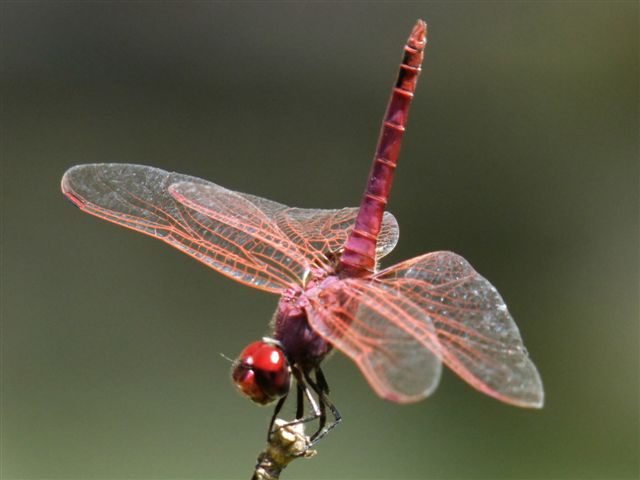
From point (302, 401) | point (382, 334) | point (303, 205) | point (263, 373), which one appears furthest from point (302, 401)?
point (303, 205)

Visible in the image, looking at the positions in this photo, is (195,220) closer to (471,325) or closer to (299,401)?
(299,401)

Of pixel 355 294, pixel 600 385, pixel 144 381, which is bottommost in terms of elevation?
pixel 144 381

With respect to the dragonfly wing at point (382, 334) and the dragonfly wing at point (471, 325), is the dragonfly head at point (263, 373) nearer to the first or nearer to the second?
the dragonfly wing at point (382, 334)

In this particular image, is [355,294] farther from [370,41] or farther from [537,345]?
[370,41]

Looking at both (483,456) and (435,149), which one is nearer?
(483,456)

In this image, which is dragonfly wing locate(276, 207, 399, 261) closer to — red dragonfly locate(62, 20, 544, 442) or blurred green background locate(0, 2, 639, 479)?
red dragonfly locate(62, 20, 544, 442)

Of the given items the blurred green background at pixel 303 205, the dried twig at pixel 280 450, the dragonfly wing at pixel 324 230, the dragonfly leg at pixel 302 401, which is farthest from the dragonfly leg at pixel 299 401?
the blurred green background at pixel 303 205

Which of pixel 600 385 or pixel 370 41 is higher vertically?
pixel 370 41

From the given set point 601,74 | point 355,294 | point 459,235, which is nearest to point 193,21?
point 459,235

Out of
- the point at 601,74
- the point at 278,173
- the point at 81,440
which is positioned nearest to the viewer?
the point at 81,440
